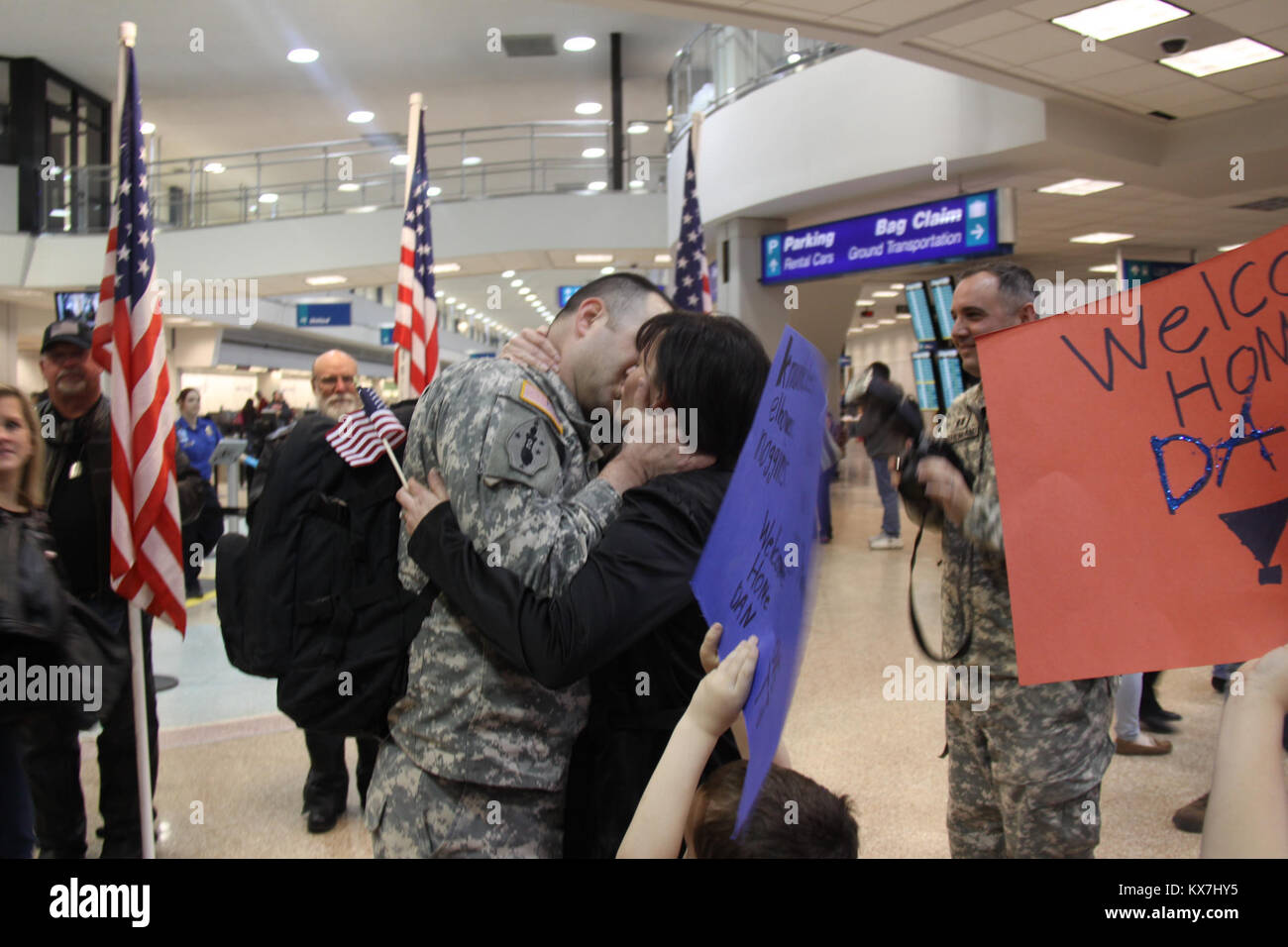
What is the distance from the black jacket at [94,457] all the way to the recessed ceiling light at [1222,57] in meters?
5.96

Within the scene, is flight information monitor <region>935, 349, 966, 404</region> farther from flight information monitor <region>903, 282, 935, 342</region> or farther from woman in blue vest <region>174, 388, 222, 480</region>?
woman in blue vest <region>174, 388, 222, 480</region>

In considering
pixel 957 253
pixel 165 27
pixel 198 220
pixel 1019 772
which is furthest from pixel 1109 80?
pixel 198 220

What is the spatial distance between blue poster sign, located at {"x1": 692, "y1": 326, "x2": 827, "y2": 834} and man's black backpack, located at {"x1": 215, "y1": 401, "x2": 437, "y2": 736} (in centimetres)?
56

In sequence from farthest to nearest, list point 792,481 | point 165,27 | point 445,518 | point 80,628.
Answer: point 165,27
point 80,628
point 445,518
point 792,481

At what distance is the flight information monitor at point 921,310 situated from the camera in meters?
8.45

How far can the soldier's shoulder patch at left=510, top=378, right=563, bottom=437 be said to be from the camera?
1276mm

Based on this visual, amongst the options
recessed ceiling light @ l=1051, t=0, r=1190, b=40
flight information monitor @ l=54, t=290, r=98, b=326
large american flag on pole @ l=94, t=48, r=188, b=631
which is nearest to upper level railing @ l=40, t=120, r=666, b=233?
flight information monitor @ l=54, t=290, r=98, b=326

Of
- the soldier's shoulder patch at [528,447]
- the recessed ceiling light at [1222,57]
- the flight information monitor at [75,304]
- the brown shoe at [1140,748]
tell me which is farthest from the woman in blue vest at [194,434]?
the recessed ceiling light at [1222,57]

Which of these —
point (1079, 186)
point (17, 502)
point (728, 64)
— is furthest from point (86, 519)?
point (728, 64)

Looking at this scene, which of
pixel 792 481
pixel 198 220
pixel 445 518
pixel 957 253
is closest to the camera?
pixel 792 481

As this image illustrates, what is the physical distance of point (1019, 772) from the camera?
1.84 meters

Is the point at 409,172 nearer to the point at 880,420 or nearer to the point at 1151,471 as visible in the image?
the point at 880,420
